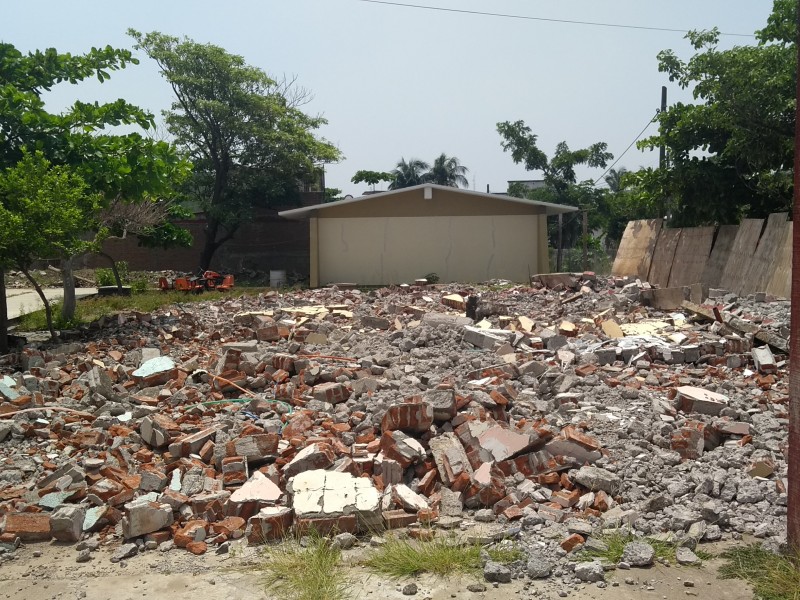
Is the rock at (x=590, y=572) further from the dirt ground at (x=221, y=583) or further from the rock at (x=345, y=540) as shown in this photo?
the rock at (x=345, y=540)

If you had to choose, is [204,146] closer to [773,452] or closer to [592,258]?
[592,258]

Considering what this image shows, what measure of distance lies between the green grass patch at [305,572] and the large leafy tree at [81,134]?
32.5 ft

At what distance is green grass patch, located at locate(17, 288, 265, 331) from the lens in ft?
50.8

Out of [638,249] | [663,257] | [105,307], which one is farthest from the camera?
[638,249]

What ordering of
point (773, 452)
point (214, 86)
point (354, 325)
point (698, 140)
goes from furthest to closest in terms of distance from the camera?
point (214, 86) → point (698, 140) → point (354, 325) → point (773, 452)

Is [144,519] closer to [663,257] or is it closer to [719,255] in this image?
[719,255]

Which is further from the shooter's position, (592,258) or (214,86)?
(592,258)

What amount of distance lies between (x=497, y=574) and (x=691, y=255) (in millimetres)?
14850

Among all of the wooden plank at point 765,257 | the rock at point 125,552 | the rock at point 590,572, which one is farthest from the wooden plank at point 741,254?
the rock at point 125,552

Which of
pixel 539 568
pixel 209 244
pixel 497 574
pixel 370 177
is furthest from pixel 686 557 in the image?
pixel 370 177

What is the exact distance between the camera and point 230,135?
29750 millimetres

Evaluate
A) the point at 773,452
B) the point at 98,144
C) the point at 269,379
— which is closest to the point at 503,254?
the point at 98,144

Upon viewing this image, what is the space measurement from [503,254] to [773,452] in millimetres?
20292

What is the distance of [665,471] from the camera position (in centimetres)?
557
